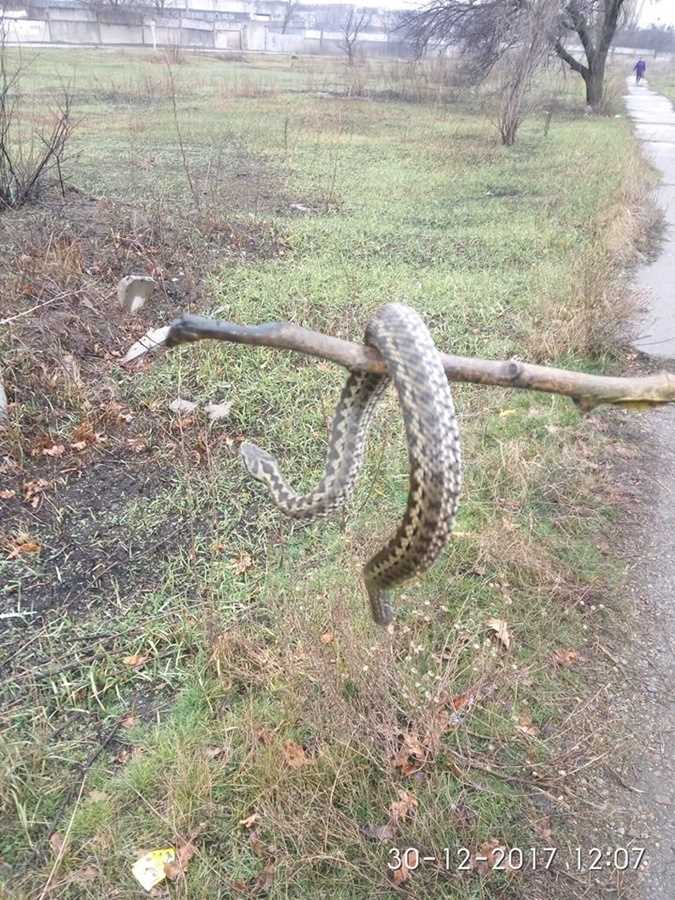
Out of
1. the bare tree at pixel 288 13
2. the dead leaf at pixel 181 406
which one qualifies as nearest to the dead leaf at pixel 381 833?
the dead leaf at pixel 181 406

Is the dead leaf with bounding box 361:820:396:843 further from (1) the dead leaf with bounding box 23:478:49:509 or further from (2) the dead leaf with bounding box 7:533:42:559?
(1) the dead leaf with bounding box 23:478:49:509

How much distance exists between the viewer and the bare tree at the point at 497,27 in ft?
60.0

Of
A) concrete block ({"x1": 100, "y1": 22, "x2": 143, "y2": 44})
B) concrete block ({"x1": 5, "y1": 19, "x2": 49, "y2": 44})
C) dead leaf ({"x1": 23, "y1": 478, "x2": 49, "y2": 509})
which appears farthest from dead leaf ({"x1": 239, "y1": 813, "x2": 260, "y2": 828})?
concrete block ({"x1": 100, "y1": 22, "x2": 143, "y2": 44})

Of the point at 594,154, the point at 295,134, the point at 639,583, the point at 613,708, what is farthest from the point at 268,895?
the point at 295,134

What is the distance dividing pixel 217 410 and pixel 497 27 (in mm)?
16947

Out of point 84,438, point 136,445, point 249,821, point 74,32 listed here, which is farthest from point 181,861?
point 74,32

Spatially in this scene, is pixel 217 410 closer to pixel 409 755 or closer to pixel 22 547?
pixel 22 547

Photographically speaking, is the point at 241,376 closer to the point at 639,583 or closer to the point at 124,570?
the point at 124,570

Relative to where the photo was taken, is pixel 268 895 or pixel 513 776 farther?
pixel 513 776

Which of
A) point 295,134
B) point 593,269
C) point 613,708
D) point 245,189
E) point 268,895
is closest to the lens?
point 268,895

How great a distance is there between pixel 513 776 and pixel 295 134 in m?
17.8

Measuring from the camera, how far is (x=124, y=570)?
13.2ft

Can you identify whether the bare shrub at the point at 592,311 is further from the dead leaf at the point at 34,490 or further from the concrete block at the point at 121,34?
the concrete block at the point at 121,34

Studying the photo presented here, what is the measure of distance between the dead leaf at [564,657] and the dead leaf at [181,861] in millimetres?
1905
